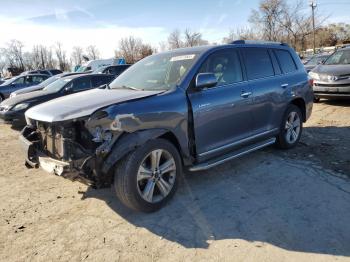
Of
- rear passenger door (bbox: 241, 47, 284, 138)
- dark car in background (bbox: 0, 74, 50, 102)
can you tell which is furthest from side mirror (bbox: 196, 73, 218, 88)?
dark car in background (bbox: 0, 74, 50, 102)

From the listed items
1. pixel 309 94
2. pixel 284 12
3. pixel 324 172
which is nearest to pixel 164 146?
pixel 324 172

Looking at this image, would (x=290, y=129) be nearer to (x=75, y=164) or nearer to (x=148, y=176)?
(x=148, y=176)

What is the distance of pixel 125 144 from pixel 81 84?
7.63 metres

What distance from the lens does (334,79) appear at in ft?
33.8

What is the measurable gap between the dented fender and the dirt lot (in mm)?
733

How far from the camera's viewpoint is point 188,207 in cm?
416

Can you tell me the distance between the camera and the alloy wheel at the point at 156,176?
394cm

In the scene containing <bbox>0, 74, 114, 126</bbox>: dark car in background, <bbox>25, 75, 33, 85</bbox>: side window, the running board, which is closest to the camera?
the running board

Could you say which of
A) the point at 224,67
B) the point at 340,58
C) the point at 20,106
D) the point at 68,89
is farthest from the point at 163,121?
the point at 340,58

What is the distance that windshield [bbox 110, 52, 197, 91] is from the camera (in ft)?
15.0

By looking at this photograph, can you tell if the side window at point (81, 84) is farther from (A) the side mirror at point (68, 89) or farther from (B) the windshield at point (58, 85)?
(B) the windshield at point (58, 85)

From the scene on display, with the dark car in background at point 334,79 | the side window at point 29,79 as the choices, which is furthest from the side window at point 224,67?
the side window at point 29,79

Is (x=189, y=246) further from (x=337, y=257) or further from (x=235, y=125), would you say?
(x=235, y=125)

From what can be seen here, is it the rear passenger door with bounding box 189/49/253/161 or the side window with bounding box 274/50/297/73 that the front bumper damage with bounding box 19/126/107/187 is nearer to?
the rear passenger door with bounding box 189/49/253/161
